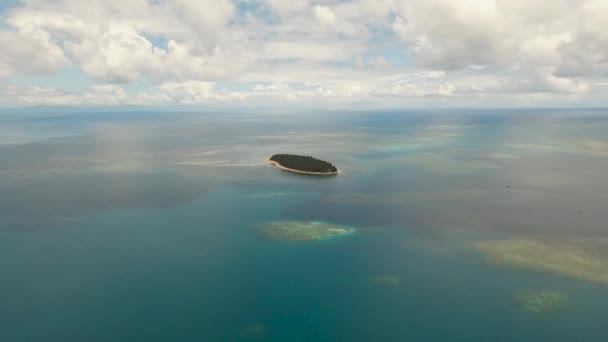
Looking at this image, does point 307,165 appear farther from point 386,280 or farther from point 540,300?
point 540,300

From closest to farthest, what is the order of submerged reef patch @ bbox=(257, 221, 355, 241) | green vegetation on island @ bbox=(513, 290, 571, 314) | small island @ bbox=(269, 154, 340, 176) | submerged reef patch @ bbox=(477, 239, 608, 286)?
green vegetation on island @ bbox=(513, 290, 571, 314) < submerged reef patch @ bbox=(477, 239, 608, 286) < submerged reef patch @ bbox=(257, 221, 355, 241) < small island @ bbox=(269, 154, 340, 176)

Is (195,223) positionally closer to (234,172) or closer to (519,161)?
(234,172)

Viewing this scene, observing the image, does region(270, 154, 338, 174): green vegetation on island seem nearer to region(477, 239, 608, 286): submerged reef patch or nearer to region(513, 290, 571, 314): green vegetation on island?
region(477, 239, 608, 286): submerged reef patch

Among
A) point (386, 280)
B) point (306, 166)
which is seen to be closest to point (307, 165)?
point (306, 166)

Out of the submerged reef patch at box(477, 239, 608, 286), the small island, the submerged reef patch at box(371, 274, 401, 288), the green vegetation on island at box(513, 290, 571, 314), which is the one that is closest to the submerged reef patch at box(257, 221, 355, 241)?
the submerged reef patch at box(371, 274, 401, 288)

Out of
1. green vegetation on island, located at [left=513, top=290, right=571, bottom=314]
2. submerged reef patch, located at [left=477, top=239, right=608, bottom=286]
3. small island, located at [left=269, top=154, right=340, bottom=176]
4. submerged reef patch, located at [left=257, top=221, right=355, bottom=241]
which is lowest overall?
green vegetation on island, located at [left=513, top=290, right=571, bottom=314]

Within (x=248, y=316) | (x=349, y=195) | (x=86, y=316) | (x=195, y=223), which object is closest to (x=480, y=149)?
(x=349, y=195)
